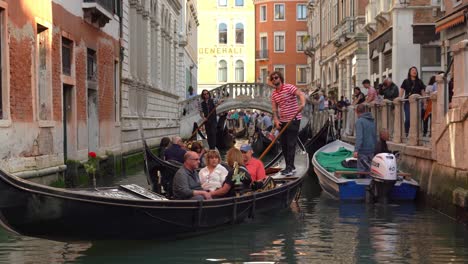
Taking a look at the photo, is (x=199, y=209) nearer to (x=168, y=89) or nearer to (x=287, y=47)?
(x=168, y=89)

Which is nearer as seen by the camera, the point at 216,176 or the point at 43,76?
the point at 216,176

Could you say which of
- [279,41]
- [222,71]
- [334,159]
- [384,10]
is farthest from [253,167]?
[222,71]

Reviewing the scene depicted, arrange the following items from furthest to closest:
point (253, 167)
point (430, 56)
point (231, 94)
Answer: point (231, 94)
point (430, 56)
point (253, 167)

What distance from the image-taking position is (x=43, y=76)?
34.4 feet

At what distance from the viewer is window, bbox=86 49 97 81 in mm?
13406

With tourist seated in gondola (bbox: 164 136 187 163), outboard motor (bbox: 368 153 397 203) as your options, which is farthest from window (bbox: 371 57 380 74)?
outboard motor (bbox: 368 153 397 203)

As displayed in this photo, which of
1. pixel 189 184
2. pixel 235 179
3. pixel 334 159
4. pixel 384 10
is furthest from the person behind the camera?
pixel 384 10

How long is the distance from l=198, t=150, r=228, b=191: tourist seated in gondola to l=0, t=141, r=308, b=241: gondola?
271 millimetres

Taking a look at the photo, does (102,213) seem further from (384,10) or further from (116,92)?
(384,10)

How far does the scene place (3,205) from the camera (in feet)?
18.7

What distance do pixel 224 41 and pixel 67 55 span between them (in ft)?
119

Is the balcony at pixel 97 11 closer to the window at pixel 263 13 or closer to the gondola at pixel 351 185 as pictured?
the gondola at pixel 351 185

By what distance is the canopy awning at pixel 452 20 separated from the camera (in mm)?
13864

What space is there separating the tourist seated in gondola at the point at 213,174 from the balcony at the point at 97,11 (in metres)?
5.76
